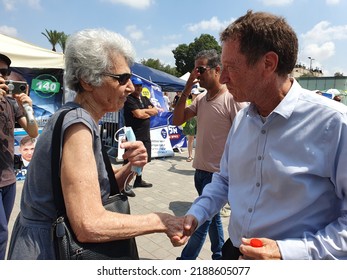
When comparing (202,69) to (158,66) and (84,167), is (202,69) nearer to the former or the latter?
(84,167)

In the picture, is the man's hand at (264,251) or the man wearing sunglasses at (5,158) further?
the man wearing sunglasses at (5,158)

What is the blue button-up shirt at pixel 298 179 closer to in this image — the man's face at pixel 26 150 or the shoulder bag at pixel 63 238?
the shoulder bag at pixel 63 238

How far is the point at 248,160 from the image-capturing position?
1.52 m

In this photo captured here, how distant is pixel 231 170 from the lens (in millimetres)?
1645

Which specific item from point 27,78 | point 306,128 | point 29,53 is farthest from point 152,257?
point 27,78

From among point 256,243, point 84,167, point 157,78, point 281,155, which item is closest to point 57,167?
point 84,167

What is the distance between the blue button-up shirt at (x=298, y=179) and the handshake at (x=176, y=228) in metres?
0.27

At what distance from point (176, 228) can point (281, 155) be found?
64cm

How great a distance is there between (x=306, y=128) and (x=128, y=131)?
102 centimetres

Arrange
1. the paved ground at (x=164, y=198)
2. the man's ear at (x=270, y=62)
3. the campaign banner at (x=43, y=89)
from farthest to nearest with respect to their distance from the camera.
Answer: the campaign banner at (x=43, y=89) → the paved ground at (x=164, y=198) → the man's ear at (x=270, y=62)

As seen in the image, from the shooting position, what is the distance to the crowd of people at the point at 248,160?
4.01 feet

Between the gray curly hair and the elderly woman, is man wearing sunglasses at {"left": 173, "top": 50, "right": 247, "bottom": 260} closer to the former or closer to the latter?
the elderly woman

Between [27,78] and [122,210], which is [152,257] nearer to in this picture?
[122,210]

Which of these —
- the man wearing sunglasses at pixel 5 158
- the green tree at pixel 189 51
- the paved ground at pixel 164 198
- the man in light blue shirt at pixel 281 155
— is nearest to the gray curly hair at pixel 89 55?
the man in light blue shirt at pixel 281 155
